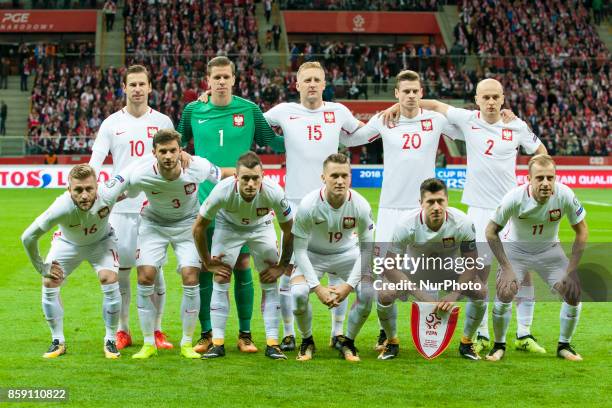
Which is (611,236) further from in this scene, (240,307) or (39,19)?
(39,19)

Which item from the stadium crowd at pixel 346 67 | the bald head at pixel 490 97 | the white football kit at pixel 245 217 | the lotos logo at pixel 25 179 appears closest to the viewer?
the white football kit at pixel 245 217

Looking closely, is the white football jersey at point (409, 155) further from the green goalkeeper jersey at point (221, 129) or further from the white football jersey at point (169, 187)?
the white football jersey at point (169, 187)

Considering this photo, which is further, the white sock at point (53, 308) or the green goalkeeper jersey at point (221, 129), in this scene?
the green goalkeeper jersey at point (221, 129)

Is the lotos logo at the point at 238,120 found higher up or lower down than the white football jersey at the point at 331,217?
higher up

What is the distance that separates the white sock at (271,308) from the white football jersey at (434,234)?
3.74 feet

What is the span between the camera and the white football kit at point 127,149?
28.2 feet

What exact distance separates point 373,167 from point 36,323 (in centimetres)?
2186

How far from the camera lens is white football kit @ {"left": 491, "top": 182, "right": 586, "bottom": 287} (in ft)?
25.3

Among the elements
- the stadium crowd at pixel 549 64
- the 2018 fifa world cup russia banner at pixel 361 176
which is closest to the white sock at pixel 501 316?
the 2018 fifa world cup russia banner at pixel 361 176

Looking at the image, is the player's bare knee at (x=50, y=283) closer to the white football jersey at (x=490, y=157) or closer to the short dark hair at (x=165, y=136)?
the short dark hair at (x=165, y=136)

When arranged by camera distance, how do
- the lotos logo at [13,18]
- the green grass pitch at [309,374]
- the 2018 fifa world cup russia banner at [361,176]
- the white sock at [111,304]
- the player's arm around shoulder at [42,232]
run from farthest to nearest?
the lotos logo at [13,18], the 2018 fifa world cup russia banner at [361,176], the white sock at [111,304], the player's arm around shoulder at [42,232], the green grass pitch at [309,374]

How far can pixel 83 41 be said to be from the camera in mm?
42594

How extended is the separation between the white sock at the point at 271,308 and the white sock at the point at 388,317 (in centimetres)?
90

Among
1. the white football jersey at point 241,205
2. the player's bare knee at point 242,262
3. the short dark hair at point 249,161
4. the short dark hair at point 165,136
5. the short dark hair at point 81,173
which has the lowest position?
the player's bare knee at point 242,262
